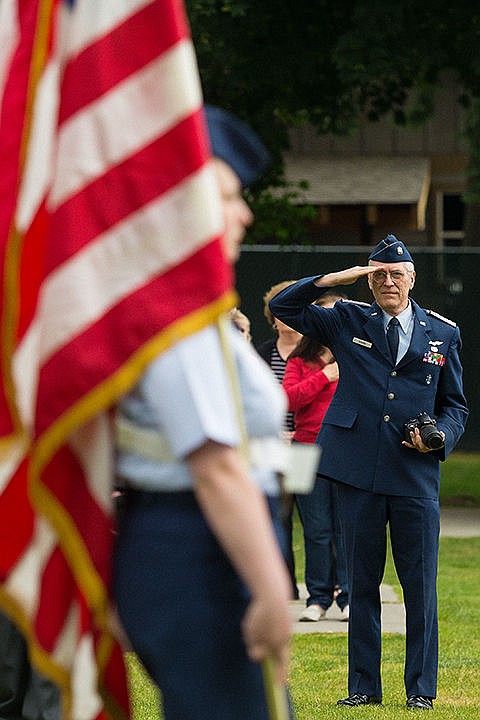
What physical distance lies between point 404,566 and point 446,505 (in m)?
9.92

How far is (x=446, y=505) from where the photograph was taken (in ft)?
55.5

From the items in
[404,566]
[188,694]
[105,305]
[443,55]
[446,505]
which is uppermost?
[443,55]

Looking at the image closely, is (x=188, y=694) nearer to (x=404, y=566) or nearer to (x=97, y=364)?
(x=97, y=364)

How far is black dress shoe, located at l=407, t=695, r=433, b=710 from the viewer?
695 cm

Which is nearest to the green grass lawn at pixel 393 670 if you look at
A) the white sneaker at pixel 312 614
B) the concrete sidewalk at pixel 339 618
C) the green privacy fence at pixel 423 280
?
the concrete sidewalk at pixel 339 618

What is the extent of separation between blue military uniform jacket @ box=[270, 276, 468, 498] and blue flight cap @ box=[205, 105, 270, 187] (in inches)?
157

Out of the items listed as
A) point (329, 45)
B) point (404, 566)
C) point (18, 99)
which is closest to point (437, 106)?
point (329, 45)

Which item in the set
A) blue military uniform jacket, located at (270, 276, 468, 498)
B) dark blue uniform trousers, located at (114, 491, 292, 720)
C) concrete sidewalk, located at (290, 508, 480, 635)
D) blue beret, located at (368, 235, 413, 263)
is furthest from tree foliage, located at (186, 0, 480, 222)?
dark blue uniform trousers, located at (114, 491, 292, 720)

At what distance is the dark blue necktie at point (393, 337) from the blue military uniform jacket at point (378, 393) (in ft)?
0.08

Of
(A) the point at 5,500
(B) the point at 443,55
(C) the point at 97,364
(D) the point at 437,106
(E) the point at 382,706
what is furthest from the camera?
(D) the point at 437,106

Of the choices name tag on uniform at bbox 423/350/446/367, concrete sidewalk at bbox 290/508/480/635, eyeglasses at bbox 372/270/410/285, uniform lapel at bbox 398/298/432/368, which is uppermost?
eyeglasses at bbox 372/270/410/285

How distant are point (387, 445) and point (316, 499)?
3100 mm

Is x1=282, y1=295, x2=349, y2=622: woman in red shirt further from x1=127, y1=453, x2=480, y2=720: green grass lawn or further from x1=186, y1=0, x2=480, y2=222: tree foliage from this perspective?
x1=186, y1=0, x2=480, y2=222: tree foliage

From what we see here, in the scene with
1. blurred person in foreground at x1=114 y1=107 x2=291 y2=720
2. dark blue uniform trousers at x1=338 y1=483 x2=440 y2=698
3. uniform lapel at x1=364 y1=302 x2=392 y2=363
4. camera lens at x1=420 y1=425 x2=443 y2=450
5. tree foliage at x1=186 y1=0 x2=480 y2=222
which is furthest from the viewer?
tree foliage at x1=186 y1=0 x2=480 y2=222
